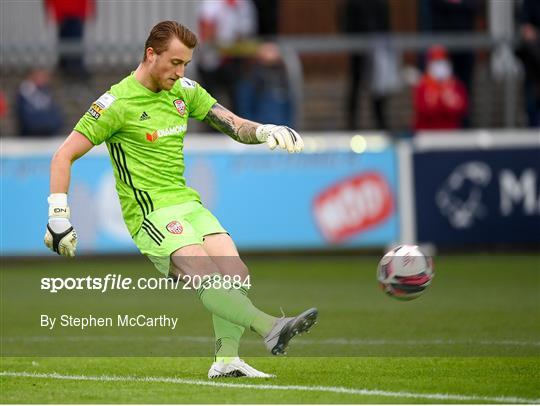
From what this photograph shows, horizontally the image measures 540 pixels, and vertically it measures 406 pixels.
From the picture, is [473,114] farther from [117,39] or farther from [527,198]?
[117,39]

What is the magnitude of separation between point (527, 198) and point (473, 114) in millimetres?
2223

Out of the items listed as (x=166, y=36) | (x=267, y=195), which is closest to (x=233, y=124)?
(x=166, y=36)

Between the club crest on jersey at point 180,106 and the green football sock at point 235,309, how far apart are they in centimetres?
121

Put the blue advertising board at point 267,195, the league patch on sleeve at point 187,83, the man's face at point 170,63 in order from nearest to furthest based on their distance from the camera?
the man's face at point 170,63
the league patch on sleeve at point 187,83
the blue advertising board at point 267,195

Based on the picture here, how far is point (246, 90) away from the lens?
19.4 meters

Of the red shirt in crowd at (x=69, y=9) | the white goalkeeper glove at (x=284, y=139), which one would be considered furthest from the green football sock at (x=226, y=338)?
the red shirt in crowd at (x=69, y=9)

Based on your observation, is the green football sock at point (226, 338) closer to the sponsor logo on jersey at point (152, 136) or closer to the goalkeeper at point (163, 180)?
the goalkeeper at point (163, 180)

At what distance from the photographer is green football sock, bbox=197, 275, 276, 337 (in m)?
8.50

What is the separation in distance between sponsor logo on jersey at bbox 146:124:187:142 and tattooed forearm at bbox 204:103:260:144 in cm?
36

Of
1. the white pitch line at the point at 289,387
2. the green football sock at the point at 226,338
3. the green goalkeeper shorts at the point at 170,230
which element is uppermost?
the green goalkeeper shorts at the point at 170,230

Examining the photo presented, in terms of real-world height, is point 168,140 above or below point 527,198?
above

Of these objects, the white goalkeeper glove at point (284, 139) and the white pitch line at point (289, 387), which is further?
the white goalkeeper glove at point (284, 139)

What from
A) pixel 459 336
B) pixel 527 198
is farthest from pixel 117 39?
pixel 459 336

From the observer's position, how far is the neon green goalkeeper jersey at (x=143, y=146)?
901 centimetres
